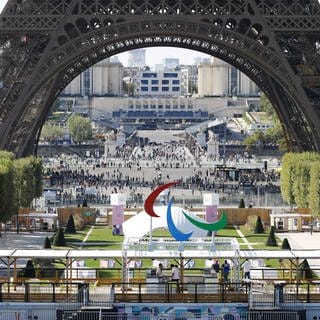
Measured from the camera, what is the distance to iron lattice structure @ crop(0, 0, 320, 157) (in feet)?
191

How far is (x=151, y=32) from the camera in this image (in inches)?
2327

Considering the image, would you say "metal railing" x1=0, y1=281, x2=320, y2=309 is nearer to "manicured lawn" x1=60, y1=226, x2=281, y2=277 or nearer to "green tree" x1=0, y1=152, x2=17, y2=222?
"manicured lawn" x1=60, y1=226, x2=281, y2=277

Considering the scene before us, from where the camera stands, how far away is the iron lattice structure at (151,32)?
58.1 metres

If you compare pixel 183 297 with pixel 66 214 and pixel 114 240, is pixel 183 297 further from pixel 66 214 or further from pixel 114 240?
pixel 66 214

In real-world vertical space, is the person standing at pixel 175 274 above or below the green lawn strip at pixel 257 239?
above

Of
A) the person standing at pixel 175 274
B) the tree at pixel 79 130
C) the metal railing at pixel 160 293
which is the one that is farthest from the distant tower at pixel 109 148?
the metal railing at pixel 160 293

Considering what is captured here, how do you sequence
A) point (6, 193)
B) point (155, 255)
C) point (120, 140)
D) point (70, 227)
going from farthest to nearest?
1. point (120, 140)
2. point (70, 227)
3. point (6, 193)
4. point (155, 255)

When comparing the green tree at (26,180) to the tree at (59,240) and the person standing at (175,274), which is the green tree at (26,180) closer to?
the tree at (59,240)

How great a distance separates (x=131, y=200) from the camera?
78938mm

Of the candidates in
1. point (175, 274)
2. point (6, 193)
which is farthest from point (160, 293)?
point (6, 193)

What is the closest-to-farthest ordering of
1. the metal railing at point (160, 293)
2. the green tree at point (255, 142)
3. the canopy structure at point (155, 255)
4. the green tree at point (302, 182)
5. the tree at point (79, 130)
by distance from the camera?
the metal railing at point (160, 293), the canopy structure at point (155, 255), the green tree at point (302, 182), the green tree at point (255, 142), the tree at point (79, 130)

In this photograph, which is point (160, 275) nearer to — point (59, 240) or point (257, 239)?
point (59, 240)

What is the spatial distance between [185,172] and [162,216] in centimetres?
5805

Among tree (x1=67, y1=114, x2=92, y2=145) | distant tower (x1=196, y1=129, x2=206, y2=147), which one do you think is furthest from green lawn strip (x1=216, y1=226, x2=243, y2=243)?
tree (x1=67, y1=114, x2=92, y2=145)
